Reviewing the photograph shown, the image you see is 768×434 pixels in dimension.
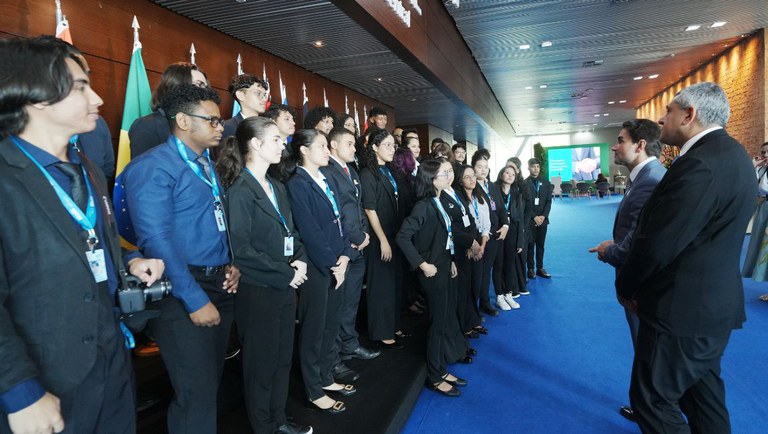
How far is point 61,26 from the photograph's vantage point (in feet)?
8.48

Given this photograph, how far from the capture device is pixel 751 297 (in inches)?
177

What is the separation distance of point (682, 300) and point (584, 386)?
55.9 inches

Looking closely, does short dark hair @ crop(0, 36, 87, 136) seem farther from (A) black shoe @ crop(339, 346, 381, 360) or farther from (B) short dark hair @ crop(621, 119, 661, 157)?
(B) short dark hair @ crop(621, 119, 661, 157)

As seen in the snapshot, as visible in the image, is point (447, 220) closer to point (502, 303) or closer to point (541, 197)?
point (502, 303)

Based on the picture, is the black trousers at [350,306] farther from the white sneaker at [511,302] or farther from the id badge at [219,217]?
the white sneaker at [511,302]

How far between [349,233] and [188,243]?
1302mm

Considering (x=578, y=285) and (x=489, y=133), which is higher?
(x=489, y=133)

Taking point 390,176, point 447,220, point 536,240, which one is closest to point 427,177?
point 447,220

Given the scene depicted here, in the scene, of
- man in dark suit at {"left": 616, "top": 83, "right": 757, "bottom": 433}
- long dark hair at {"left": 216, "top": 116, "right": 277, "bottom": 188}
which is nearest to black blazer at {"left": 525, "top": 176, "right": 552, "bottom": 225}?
man in dark suit at {"left": 616, "top": 83, "right": 757, "bottom": 433}

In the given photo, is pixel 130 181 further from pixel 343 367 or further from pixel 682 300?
pixel 682 300

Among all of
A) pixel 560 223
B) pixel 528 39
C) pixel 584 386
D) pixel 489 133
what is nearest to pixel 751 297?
pixel 584 386

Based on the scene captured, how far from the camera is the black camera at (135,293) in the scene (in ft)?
3.87

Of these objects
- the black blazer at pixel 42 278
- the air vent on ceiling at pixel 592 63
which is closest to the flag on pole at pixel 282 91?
the black blazer at pixel 42 278

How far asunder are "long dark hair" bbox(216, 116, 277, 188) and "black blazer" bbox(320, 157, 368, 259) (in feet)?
2.58
